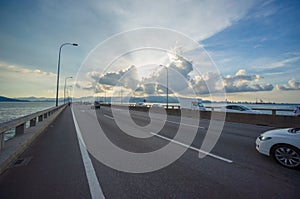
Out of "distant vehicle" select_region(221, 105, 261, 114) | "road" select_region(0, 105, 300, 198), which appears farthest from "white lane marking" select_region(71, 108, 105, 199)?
"distant vehicle" select_region(221, 105, 261, 114)

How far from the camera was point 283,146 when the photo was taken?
16.9ft

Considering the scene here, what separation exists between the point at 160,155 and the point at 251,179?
255 centimetres

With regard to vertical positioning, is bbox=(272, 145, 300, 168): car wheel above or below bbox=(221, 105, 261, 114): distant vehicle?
below

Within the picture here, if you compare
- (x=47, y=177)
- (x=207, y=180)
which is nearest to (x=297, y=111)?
(x=207, y=180)

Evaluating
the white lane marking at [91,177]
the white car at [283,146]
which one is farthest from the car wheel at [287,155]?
the white lane marking at [91,177]

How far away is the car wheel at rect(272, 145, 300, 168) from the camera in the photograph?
484cm

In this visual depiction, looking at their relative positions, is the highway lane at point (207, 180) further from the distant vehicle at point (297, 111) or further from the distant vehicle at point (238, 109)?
the distant vehicle at point (297, 111)

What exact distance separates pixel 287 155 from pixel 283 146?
244mm

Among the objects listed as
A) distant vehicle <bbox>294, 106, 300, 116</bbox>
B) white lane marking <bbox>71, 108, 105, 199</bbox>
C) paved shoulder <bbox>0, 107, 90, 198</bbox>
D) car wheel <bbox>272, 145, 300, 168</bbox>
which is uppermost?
distant vehicle <bbox>294, 106, 300, 116</bbox>

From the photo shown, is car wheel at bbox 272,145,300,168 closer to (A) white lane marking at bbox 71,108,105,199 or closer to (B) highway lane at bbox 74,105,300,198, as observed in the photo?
(B) highway lane at bbox 74,105,300,198

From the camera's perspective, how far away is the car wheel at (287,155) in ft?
15.9

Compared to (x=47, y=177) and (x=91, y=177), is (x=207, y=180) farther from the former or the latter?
(x=47, y=177)

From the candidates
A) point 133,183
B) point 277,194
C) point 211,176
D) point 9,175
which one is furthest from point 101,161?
point 277,194

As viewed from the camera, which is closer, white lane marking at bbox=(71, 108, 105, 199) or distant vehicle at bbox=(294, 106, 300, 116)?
white lane marking at bbox=(71, 108, 105, 199)
